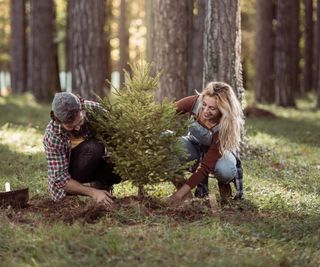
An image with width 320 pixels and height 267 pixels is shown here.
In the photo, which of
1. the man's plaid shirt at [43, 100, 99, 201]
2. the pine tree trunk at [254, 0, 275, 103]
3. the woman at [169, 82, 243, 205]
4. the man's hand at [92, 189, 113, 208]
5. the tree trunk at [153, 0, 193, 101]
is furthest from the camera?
the pine tree trunk at [254, 0, 275, 103]

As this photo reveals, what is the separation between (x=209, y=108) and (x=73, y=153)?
1467mm

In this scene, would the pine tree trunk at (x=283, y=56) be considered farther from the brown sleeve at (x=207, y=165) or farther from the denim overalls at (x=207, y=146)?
the brown sleeve at (x=207, y=165)

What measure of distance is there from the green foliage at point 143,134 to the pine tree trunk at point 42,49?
16.3 meters

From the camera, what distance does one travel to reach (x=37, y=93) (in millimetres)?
23625

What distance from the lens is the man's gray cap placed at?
21.5ft

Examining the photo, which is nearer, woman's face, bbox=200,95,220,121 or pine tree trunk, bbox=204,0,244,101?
woman's face, bbox=200,95,220,121

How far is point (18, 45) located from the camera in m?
28.6

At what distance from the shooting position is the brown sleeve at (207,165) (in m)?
7.12

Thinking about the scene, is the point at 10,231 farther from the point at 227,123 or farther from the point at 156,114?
the point at 227,123

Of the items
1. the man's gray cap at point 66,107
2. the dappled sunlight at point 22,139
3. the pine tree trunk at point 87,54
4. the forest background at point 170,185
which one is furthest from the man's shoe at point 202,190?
the pine tree trunk at point 87,54

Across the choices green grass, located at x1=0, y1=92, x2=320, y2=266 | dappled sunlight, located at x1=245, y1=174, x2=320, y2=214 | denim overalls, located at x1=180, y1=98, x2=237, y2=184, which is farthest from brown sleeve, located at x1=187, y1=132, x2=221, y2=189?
dappled sunlight, located at x1=245, y1=174, x2=320, y2=214

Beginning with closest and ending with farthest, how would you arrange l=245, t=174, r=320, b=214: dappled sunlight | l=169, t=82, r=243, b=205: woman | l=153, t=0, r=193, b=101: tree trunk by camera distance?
l=169, t=82, r=243, b=205: woman
l=245, t=174, r=320, b=214: dappled sunlight
l=153, t=0, r=193, b=101: tree trunk

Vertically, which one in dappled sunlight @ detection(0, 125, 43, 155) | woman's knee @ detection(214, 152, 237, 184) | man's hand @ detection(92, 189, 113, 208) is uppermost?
woman's knee @ detection(214, 152, 237, 184)

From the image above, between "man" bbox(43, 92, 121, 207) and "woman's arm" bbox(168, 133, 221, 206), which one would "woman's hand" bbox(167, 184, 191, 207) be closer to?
"woman's arm" bbox(168, 133, 221, 206)
